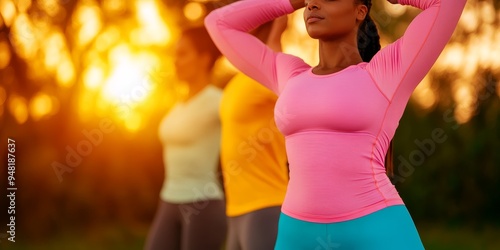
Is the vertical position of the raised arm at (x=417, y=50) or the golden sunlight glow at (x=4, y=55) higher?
the raised arm at (x=417, y=50)

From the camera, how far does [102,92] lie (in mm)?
11000

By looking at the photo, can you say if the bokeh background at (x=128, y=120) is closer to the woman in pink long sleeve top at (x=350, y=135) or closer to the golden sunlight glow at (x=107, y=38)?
the golden sunlight glow at (x=107, y=38)

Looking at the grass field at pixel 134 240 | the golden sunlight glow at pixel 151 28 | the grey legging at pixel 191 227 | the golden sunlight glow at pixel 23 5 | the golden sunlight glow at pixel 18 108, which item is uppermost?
the golden sunlight glow at pixel 23 5

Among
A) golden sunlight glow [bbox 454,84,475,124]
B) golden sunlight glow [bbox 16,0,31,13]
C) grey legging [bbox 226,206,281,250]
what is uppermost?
golden sunlight glow [bbox 16,0,31,13]

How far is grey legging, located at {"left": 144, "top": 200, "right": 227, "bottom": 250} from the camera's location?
5199mm

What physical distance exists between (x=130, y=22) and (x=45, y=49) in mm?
1201

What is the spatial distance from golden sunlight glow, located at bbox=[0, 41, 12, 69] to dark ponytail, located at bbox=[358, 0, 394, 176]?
804cm

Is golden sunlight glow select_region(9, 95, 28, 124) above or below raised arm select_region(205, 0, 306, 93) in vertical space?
below

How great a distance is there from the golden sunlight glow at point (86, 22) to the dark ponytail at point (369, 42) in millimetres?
8155

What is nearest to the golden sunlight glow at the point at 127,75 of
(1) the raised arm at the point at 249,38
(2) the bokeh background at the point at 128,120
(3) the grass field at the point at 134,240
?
(2) the bokeh background at the point at 128,120

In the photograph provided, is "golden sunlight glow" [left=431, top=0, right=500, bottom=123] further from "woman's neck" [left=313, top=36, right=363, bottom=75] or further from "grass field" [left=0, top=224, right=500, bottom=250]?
"woman's neck" [left=313, top=36, right=363, bottom=75]

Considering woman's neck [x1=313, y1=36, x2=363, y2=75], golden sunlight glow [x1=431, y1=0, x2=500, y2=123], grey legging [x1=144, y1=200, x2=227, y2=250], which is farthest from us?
golden sunlight glow [x1=431, y1=0, x2=500, y2=123]

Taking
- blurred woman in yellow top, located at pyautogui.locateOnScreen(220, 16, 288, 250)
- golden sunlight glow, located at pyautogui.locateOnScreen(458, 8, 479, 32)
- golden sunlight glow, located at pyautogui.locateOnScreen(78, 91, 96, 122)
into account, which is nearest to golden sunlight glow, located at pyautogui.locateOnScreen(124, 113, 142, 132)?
golden sunlight glow, located at pyautogui.locateOnScreen(78, 91, 96, 122)

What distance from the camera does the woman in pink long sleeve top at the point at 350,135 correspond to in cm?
301
